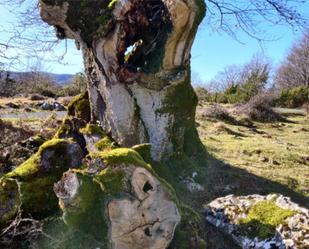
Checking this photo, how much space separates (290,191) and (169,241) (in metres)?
3.87

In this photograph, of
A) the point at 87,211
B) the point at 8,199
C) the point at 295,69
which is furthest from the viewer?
the point at 295,69

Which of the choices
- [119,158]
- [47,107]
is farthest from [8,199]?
[47,107]

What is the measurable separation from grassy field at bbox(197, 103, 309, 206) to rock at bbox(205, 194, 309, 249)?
4.06 ft

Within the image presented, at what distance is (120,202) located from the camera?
4.02m

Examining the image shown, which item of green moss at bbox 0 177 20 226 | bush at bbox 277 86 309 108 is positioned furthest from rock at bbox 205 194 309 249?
bush at bbox 277 86 309 108

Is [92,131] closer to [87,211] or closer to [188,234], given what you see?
[87,211]

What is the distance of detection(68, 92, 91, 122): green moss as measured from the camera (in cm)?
852

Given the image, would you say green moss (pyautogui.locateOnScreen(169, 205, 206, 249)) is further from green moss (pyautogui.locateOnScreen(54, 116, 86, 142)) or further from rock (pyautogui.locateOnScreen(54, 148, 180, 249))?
green moss (pyautogui.locateOnScreen(54, 116, 86, 142))

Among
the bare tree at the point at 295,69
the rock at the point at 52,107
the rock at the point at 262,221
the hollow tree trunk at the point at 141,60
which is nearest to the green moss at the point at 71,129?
the hollow tree trunk at the point at 141,60

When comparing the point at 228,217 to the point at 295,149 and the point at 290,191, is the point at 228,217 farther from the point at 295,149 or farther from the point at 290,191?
the point at 295,149

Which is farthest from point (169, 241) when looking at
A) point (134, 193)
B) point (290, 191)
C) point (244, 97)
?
point (244, 97)

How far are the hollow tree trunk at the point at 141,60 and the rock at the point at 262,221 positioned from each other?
6.68 ft

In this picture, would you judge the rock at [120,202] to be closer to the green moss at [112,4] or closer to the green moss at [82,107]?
the green moss at [112,4]

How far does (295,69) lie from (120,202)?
171 ft
